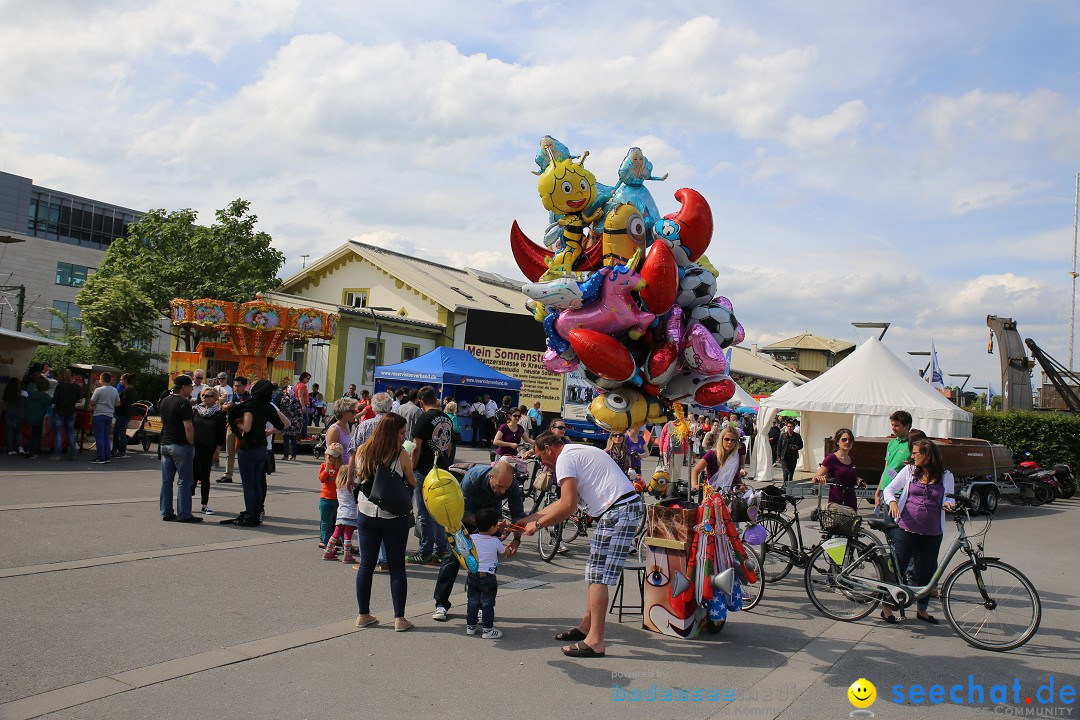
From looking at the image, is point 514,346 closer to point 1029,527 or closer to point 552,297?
point 1029,527

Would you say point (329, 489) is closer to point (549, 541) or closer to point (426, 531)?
point (426, 531)

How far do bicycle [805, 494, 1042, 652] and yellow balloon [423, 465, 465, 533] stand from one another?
12.1 ft

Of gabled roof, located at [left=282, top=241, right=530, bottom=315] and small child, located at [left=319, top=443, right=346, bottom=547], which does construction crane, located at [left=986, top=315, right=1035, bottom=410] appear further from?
small child, located at [left=319, top=443, right=346, bottom=547]

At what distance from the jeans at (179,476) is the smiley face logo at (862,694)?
26.7 ft

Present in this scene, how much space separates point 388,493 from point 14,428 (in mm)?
13306

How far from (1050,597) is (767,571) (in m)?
3.38

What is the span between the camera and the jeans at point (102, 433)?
15.0 m

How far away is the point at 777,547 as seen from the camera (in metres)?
8.70

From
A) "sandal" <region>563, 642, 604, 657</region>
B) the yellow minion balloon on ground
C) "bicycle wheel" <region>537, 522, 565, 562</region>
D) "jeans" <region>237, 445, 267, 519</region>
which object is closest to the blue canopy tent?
"jeans" <region>237, 445, 267, 519</region>

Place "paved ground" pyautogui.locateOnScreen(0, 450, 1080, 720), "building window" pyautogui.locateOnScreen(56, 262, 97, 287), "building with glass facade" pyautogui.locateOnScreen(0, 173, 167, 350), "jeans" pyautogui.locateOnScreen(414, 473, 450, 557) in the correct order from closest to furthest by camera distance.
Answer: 1. "paved ground" pyautogui.locateOnScreen(0, 450, 1080, 720)
2. "jeans" pyautogui.locateOnScreen(414, 473, 450, 557)
3. "building with glass facade" pyautogui.locateOnScreen(0, 173, 167, 350)
4. "building window" pyautogui.locateOnScreen(56, 262, 97, 287)

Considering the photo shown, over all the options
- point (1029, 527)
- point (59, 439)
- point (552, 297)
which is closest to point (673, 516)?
point (552, 297)

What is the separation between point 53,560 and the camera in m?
7.75

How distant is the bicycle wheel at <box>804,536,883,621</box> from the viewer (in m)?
7.47

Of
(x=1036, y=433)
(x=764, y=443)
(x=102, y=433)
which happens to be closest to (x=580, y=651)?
(x=102, y=433)
